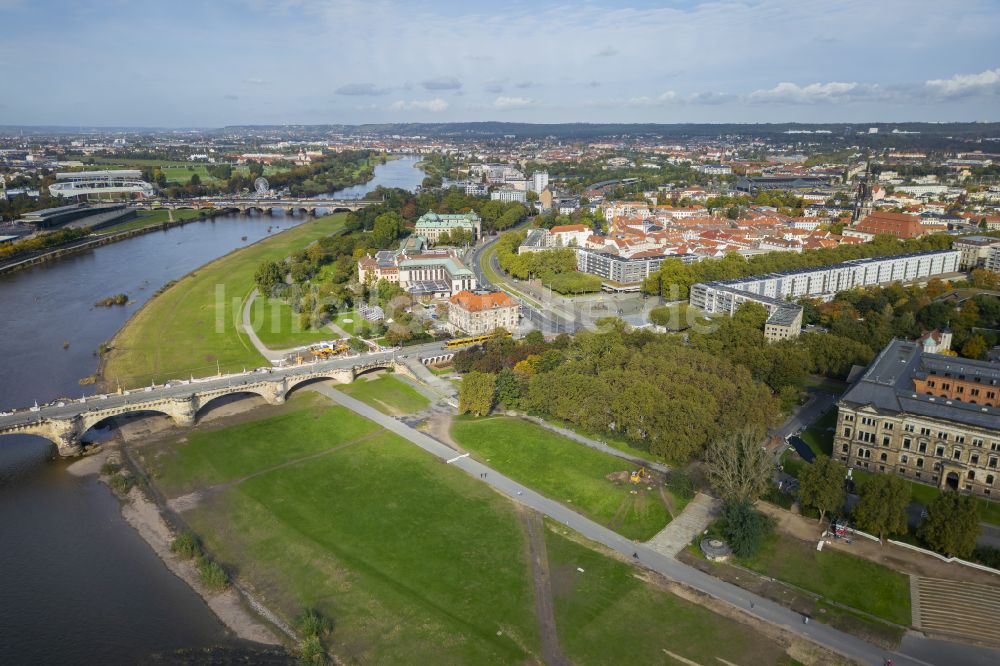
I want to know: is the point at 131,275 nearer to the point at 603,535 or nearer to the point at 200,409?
the point at 200,409

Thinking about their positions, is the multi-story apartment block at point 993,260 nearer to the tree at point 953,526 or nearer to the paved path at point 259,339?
the tree at point 953,526

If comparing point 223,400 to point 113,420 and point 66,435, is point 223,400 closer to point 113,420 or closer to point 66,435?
point 113,420

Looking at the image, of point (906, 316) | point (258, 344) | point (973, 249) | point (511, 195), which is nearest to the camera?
point (906, 316)

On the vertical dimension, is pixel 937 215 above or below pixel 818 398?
above

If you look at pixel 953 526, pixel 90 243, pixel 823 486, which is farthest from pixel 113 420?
pixel 90 243

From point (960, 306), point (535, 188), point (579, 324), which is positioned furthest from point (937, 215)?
point (535, 188)

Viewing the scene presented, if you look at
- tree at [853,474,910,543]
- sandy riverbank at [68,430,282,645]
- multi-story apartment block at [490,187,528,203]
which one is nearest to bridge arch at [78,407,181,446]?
sandy riverbank at [68,430,282,645]

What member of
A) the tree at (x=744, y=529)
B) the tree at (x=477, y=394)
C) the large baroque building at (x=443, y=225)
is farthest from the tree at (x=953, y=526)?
the large baroque building at (x=443, y=225)

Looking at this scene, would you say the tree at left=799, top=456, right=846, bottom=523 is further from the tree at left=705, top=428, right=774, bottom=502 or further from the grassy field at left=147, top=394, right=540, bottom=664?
the grassy field at left=147, top=394, right=540, bottom=664
